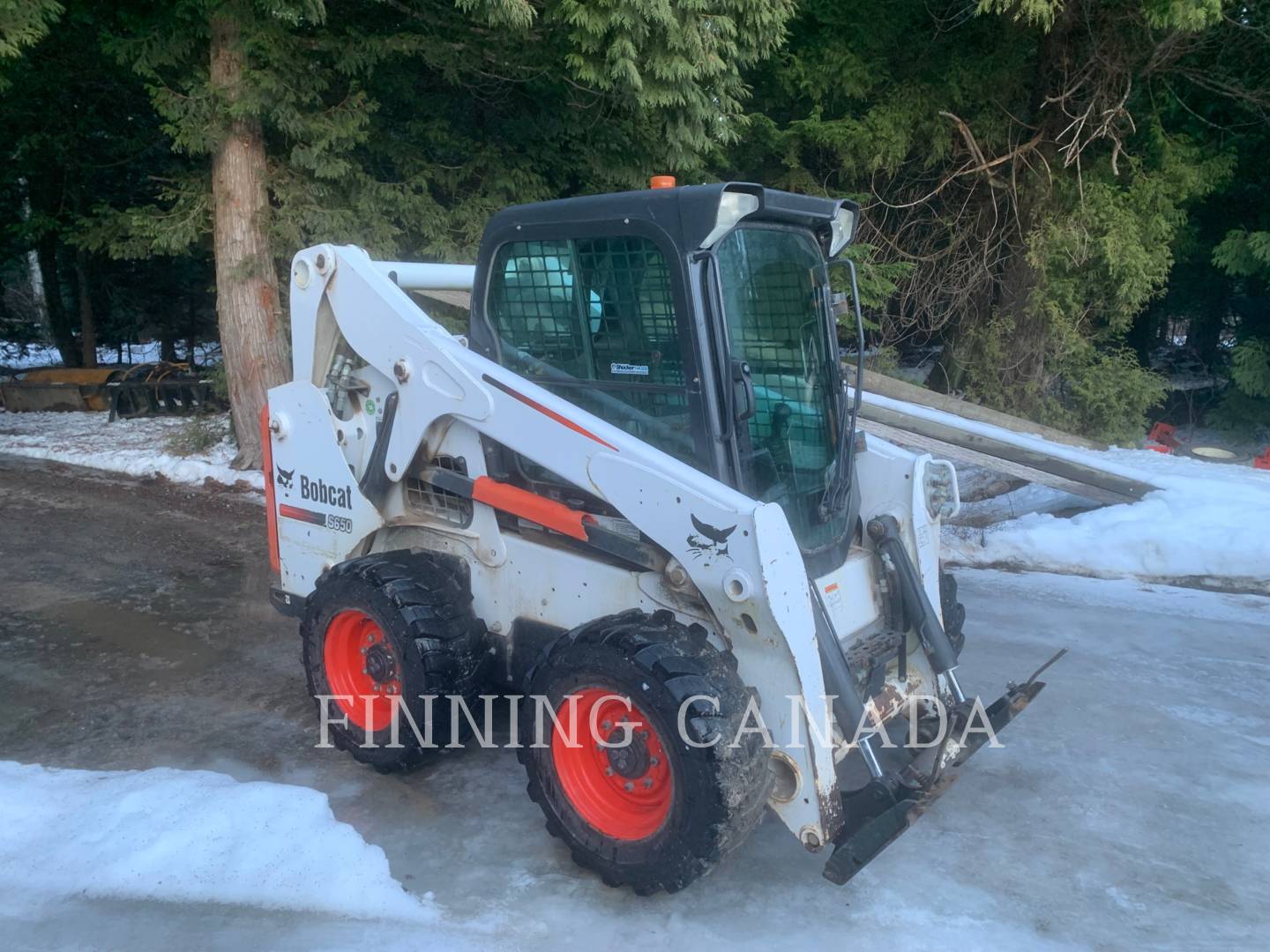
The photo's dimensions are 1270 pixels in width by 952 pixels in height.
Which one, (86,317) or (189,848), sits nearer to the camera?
(189,848)

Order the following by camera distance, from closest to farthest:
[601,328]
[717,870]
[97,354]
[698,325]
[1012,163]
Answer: [698,325], [717,870], [601,328], [1012,163], [97,354]

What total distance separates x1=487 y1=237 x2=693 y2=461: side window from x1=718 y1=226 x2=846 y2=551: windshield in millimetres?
244

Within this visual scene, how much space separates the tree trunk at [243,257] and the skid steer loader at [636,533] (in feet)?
18.2

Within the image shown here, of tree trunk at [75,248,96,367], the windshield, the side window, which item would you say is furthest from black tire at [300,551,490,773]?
tree trunk at [75,248,96,367]

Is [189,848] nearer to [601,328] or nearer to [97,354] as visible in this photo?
[601,328]

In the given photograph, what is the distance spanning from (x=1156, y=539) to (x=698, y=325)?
5193mm

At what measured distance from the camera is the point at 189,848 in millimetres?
3670

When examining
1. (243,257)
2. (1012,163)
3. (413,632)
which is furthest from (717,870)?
(1012,163)

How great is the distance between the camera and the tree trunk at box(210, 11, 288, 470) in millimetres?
9219

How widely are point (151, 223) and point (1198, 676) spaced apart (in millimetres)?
9821

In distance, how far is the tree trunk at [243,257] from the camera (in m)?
9.22

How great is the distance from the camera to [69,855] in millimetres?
3639

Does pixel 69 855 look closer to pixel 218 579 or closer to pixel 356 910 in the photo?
pixel 356 910

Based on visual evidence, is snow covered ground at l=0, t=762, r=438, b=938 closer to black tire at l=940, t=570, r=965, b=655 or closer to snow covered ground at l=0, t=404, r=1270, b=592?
black tire at l=940, t=570, r=965, b=655
